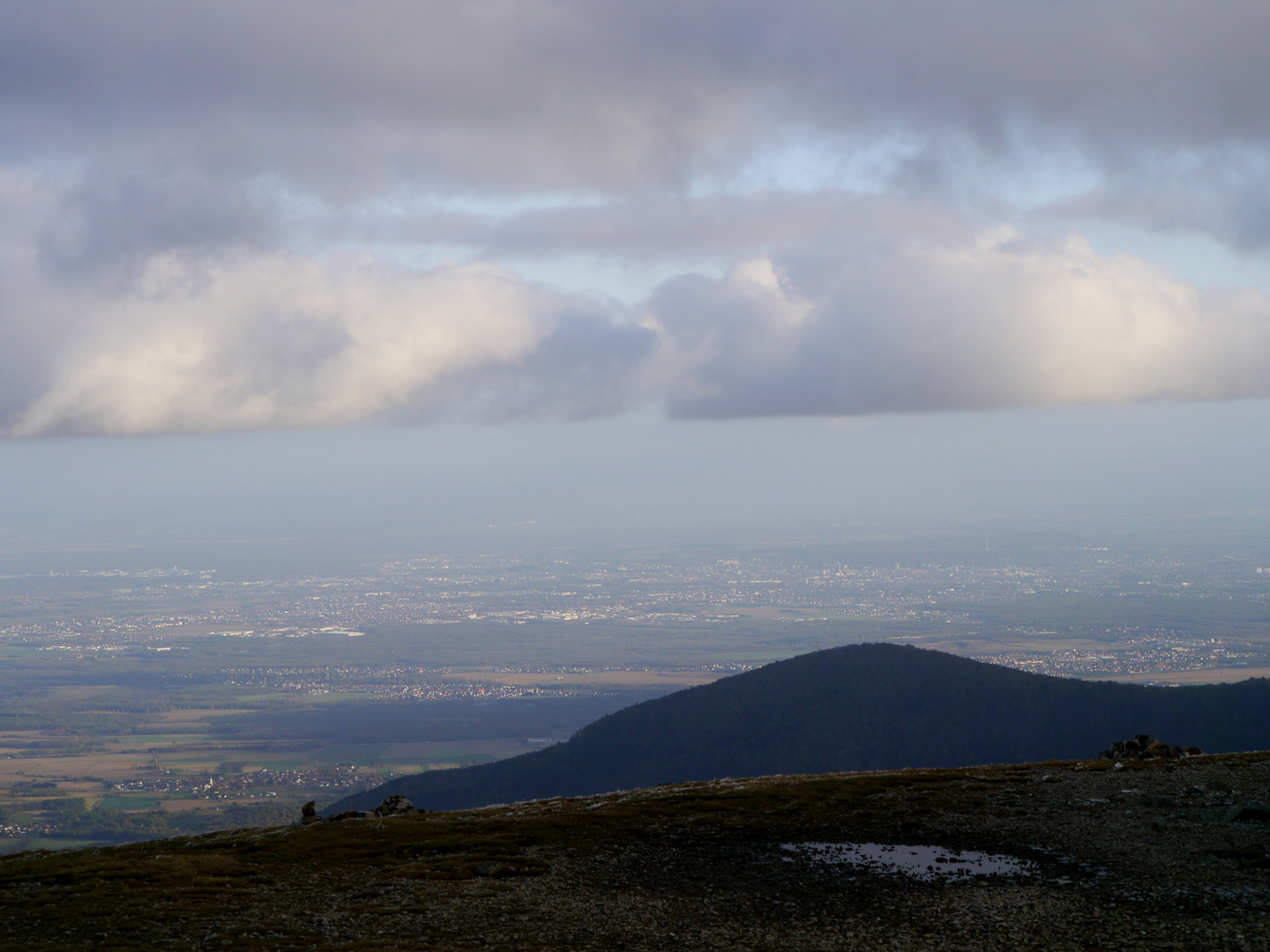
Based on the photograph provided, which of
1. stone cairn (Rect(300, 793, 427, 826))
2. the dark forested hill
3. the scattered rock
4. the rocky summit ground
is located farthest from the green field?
the scattered rock

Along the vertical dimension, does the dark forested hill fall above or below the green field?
above

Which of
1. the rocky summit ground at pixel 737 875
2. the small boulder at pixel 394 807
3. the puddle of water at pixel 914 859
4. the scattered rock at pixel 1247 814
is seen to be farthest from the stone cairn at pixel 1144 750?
the small boulder at pixel 394 807

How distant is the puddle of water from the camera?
1088 inches

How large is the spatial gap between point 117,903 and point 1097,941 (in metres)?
25.1

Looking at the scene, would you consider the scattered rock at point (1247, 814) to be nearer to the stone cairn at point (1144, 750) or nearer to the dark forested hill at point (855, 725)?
the stone cairn at point (1144, 750)

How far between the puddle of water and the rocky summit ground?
0.37ft

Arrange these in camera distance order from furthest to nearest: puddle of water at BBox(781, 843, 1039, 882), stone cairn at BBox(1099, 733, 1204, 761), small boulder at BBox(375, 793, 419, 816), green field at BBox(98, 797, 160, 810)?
1. green field at BBox(98, 797, 160, 810)
2. stone cairn at BBox(1099, 733, 1204, 761)
3. small boulder at BBox(375, 793, 419, 816)
4. puddle of water at BBox(781, 843, 1039, 882)

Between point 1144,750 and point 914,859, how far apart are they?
19202 millimetres

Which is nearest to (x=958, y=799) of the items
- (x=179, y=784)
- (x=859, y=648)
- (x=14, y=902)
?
(x=14, y=902)

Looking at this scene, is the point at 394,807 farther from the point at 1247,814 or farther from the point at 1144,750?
the point at 1144,750

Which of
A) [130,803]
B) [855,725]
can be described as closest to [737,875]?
[855,725]

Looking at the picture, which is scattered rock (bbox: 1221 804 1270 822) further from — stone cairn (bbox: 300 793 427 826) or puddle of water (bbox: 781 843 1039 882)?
stone cairn (bbox: 300 793 427 826)

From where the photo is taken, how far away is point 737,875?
94.1 feet

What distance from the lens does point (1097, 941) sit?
22.4m
